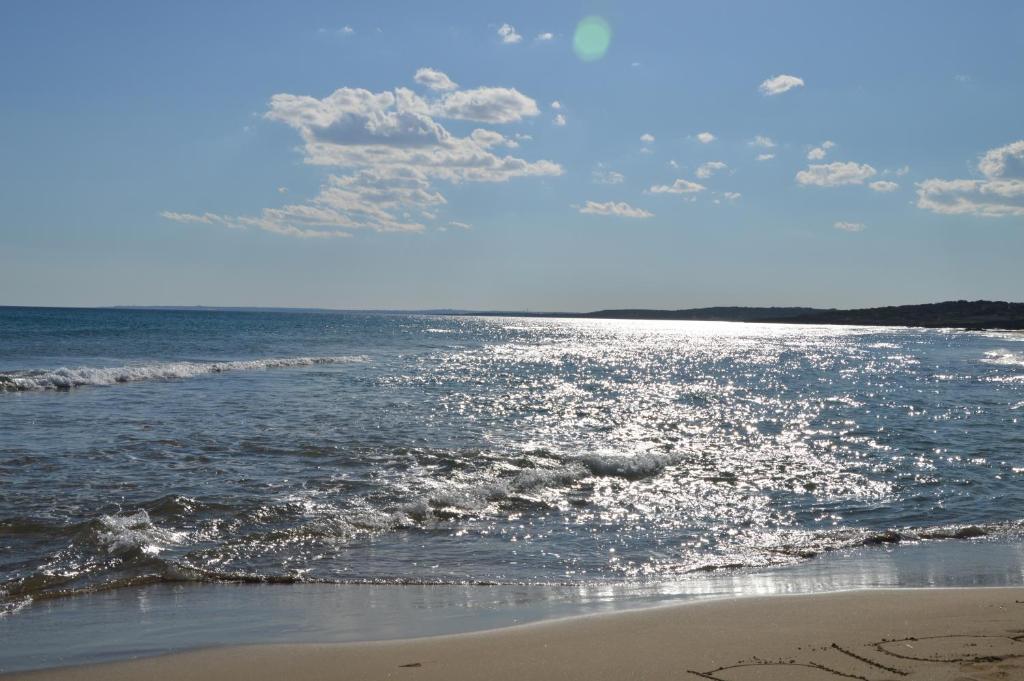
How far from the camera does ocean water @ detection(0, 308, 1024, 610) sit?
899 centimetres

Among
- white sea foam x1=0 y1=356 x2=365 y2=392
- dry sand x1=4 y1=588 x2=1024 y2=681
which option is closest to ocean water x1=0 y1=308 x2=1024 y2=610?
white sea foam x1=0 y1=356 x2=365 y2=392

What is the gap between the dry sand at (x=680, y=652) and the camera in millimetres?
5359

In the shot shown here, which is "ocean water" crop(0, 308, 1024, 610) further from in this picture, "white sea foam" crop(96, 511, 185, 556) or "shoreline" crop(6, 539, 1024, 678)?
"shoreline" crop(6, 539, 1024, 678)

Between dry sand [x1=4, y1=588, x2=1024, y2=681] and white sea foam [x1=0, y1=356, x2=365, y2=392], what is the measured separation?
83.4 feet

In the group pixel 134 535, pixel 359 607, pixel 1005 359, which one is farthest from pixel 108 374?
pixel 1005 359

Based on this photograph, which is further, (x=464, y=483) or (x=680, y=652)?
(x=464, y=483)

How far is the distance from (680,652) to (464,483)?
764 centimetres

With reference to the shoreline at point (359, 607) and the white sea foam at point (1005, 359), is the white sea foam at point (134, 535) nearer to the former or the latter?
the shoreline at point (359, 607)

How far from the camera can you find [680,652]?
573 centimetres

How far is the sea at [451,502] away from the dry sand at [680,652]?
2.08 feet

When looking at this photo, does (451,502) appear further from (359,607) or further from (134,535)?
(359,607)

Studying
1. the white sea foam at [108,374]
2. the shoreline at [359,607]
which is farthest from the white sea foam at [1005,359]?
the shoreline at [359,607]

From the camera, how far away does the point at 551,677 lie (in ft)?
17.5

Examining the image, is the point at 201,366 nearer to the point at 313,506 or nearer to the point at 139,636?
the point at 313,506
